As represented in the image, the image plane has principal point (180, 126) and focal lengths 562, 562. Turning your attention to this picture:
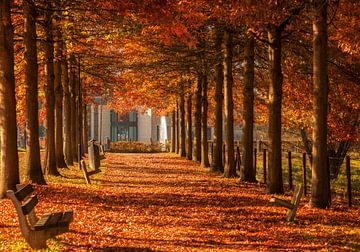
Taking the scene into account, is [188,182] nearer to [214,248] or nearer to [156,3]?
[156,3]

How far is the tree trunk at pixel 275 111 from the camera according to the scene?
16703 mm

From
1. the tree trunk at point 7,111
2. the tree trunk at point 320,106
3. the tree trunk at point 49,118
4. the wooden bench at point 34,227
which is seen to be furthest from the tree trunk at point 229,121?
the wooden bench at point 34,227

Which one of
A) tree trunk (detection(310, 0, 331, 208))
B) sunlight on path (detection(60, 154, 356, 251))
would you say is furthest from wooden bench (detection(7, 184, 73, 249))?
tree trunk (detection(310, 0, 331, 208))

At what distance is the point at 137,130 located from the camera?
273ft

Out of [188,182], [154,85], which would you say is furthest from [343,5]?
Result: [154,85]

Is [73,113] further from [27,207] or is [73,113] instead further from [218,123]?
[27,207]

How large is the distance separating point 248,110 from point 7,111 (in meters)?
9.69

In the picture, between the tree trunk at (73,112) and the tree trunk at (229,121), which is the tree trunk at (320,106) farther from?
the tree trunk at (73,112)

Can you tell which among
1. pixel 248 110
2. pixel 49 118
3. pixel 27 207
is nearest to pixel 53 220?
pixel 27 207

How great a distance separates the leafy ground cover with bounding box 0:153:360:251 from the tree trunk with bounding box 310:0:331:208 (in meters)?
0.48

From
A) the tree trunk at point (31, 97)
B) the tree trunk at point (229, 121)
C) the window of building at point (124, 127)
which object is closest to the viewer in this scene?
A: the tree trunk at point (31, 97)

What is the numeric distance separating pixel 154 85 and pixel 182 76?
3.73 m

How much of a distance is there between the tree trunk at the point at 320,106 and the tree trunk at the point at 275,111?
118 inches

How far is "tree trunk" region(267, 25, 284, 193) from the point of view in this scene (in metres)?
16.7
